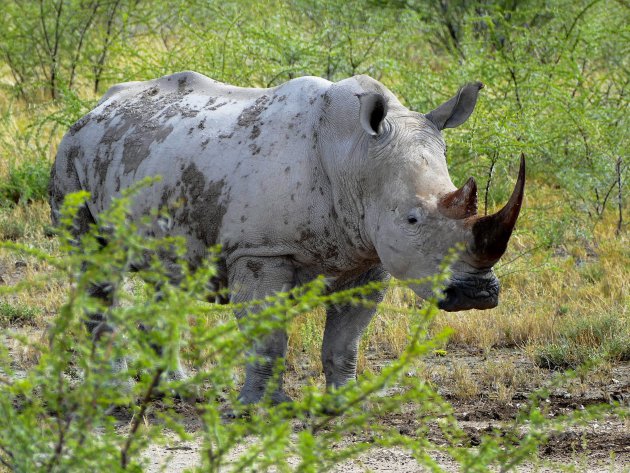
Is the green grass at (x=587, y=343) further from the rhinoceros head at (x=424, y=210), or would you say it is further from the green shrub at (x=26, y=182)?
the green shrub at (x=26, y=182)

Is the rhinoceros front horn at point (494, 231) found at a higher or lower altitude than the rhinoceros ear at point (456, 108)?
lower

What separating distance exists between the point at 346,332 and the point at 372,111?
1.28 meters

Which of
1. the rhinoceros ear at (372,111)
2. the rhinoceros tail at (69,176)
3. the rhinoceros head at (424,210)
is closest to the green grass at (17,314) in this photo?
the rhinoceros tail at (69,176)

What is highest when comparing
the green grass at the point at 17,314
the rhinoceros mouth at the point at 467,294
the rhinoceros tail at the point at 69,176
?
the rhinoceros tail at the point at 69,176

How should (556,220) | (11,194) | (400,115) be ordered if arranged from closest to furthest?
1. (400,115)
2. (556,220)
3. (11,194)

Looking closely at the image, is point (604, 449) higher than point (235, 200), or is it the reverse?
point (235, 200)

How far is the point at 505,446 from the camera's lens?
585 centimetres

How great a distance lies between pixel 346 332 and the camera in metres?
6.60

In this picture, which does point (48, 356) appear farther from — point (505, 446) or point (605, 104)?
point (605, 104)

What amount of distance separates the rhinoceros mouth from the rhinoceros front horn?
12 cm

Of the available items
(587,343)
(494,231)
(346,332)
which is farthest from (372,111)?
(587,343)

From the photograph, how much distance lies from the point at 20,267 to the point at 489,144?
3694mm

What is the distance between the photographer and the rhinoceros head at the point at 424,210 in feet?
18.2

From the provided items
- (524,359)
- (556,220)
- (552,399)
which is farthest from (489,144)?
(552,399)
